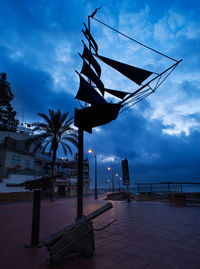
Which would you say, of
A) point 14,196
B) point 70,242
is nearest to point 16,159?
point 14,196

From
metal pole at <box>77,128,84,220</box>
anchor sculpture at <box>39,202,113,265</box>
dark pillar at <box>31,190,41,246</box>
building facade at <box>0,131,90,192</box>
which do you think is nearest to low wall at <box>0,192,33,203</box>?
building facade at <box>0,131,90,192</box>

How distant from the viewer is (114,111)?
561 cm

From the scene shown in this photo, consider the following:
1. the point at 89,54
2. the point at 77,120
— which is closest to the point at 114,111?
Result: the point at 77,120

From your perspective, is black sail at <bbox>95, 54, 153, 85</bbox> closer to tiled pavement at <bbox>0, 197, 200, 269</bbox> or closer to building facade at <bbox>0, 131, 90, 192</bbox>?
tiled pavement at <bbox>0, 197, 200, 269</bbox>

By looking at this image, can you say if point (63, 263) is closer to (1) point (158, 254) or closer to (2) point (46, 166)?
(1) point (158, 254)

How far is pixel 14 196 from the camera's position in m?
21.2

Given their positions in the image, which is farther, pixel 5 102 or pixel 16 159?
pixel 5 102

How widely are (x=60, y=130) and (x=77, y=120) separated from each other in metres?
16.1

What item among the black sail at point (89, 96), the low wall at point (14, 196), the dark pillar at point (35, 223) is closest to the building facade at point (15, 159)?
the low wall at point (14, 196)

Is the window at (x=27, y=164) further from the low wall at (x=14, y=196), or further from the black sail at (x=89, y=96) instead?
the black sail at (x=89, y=96)

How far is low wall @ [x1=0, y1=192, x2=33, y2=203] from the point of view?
1998 cm

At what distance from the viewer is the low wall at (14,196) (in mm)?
19981

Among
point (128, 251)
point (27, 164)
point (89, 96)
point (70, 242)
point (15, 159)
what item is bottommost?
point (128, 251)

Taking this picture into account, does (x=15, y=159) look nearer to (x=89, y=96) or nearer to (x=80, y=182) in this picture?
(x=89, y=96)
